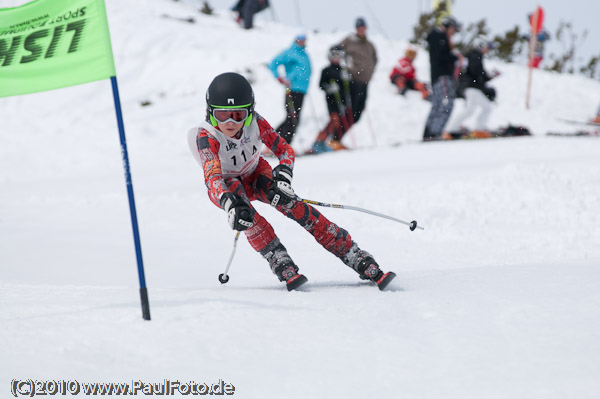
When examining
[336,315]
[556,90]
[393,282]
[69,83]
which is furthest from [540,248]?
[556,90]

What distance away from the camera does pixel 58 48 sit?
316cm

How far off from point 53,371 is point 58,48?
5.54 ft

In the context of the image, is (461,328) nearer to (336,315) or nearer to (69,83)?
(336,315)

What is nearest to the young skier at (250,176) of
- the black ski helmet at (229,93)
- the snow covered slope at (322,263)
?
the black ski helmet at (229,93)

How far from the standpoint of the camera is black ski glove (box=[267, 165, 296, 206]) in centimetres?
394

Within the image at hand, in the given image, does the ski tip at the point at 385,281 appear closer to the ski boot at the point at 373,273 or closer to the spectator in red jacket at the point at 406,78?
the ski boot at the point at 373,273

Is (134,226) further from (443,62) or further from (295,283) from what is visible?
(443,62)

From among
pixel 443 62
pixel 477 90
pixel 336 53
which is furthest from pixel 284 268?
pixel 477 90

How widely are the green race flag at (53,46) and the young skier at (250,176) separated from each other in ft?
2.87

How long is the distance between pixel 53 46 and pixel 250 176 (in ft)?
5.34

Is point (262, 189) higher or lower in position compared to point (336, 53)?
higher

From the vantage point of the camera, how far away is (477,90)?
13.7 metres

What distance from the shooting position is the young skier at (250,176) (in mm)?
3824

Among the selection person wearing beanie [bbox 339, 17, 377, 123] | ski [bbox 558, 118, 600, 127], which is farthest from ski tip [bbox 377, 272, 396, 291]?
ski [bbox 558, 118, 600, 127]
